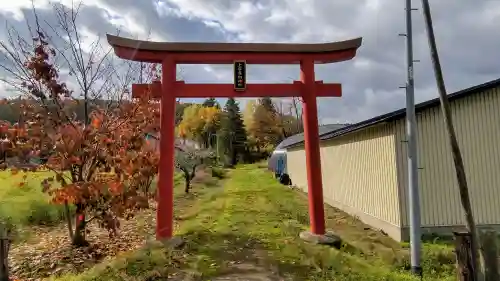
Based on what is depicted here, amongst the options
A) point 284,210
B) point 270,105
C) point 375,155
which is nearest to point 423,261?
point 375,155

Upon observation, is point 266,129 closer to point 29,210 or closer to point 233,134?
point 233,134

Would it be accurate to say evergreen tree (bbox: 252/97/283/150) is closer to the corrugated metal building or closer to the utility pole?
the corrugated metal building

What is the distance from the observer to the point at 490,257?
17.5ft

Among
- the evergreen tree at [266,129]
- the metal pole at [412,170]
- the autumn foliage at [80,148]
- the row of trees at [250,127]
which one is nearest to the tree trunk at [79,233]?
the autumn foliage at [80,148]

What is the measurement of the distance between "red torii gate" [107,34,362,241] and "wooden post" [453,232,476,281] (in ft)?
12.7

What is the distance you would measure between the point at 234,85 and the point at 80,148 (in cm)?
370

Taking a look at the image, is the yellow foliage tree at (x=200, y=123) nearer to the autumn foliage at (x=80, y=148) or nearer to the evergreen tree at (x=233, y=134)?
the evergreen tree at (x=233, y=134)

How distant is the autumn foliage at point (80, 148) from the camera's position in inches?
321

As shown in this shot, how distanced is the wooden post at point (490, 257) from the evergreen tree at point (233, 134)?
4751 centimetres

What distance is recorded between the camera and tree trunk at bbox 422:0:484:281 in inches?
213

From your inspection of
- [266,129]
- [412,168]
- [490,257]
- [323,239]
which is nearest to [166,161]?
[323,239]

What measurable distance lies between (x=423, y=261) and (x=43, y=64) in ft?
30.8

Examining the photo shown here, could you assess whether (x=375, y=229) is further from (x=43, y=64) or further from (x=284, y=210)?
(x=43, y=64)

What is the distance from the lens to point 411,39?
7301mm
